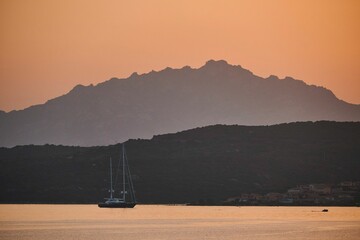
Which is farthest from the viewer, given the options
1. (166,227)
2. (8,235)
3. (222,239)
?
(166,227)

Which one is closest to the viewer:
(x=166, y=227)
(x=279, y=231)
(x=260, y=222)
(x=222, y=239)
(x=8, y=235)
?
(x=222, y=239)

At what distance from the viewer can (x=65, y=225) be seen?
14738 centimetres

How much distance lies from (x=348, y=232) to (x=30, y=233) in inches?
1731

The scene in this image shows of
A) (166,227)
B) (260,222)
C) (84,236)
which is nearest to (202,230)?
(166,227)

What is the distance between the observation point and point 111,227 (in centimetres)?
14075

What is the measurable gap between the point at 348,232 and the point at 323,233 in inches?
164

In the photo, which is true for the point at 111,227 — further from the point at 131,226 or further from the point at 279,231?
the point at 279,231

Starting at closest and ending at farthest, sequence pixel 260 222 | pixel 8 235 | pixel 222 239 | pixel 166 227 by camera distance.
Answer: pixel 222 239
pixel 8 235
pixel 166 227
pixel 260 222

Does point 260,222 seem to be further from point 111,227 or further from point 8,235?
point 8,235

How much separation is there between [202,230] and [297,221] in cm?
3417

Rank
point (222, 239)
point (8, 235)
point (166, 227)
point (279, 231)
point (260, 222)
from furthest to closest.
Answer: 1. point (260, 222)
2. point (166, 227)
3. point (279, 231)
4. point (8, 235)
5. point (222, 239)

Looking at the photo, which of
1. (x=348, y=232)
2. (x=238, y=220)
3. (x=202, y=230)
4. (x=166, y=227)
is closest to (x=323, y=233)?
(x=348, y=232)

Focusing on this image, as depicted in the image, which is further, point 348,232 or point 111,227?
point 111,227

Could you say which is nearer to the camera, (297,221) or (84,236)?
(84,236)
